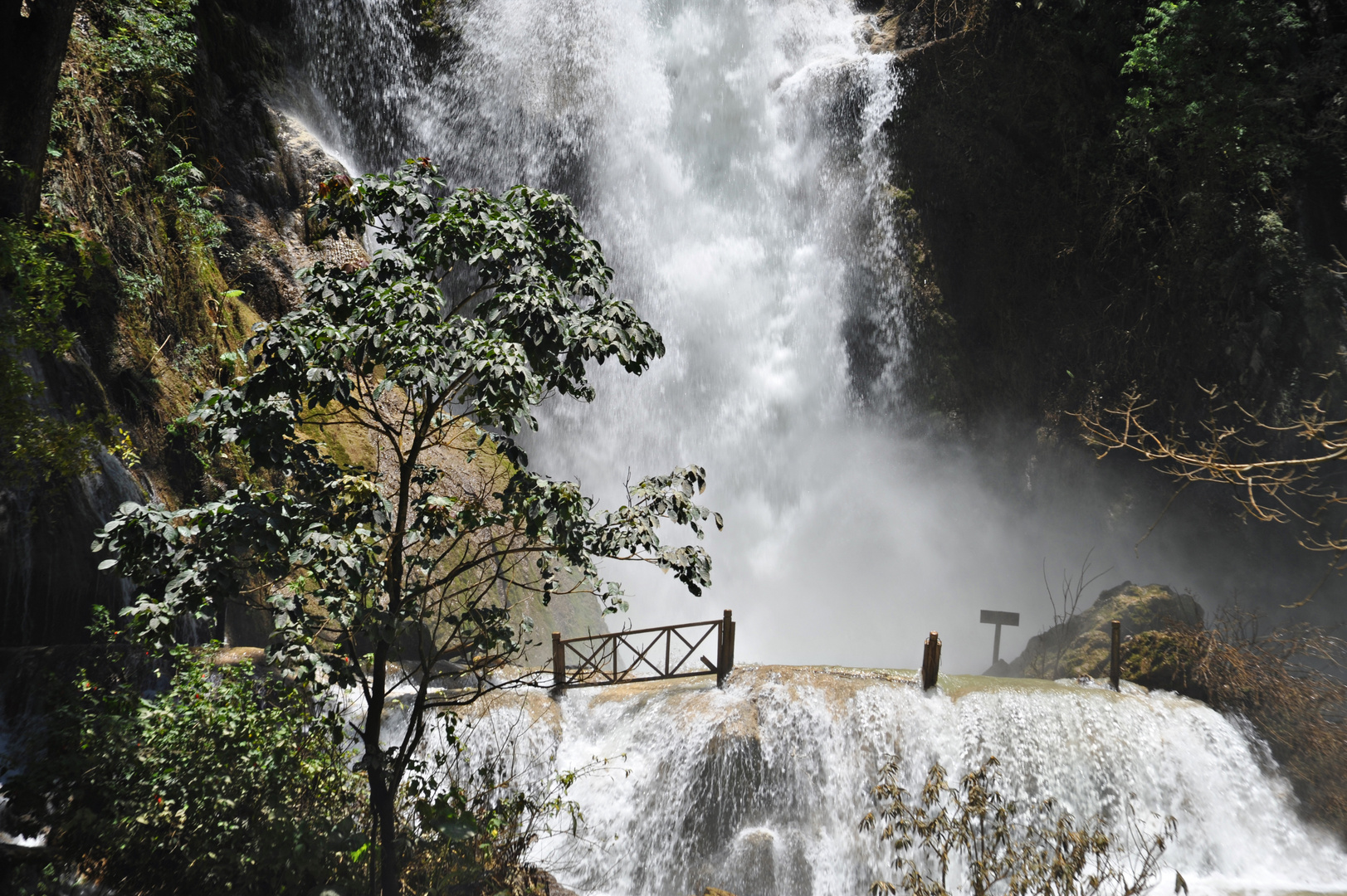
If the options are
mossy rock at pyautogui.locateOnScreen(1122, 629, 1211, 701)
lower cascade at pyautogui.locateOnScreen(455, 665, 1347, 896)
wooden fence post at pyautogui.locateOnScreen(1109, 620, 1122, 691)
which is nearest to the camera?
lower cascade at pyautogui.locateOnScreen(455, 665, 1347, 896)

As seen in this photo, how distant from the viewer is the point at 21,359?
235 inches

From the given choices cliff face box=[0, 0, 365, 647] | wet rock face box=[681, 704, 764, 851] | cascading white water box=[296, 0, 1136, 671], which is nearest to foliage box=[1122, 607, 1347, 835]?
wet rock face box=[681, 704, 764, 851]

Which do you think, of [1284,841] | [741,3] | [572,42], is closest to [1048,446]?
[1284,841]

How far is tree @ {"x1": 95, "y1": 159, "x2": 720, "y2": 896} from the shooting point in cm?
342

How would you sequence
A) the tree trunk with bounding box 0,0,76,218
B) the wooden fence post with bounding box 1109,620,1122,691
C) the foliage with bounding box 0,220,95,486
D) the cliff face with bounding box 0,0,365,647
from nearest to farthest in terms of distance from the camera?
the foliage with bounding box 0,220,95,486, the tree trunk with bounding box 0,0,76,218, the cliff face with bounding box 0,0,365,647, the wooden fence post with bounding box 1109,620,1122,691

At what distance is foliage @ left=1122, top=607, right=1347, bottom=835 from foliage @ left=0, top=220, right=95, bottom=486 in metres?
11.6

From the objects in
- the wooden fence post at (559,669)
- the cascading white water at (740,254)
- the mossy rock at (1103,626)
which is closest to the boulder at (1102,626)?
the mossy rock at (1103,626)

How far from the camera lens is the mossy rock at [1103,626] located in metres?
11.0

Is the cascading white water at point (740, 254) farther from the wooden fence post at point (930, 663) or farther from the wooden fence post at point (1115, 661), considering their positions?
the wooden fence post at point (930, 663)

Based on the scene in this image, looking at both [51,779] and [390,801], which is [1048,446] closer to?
[390,801]

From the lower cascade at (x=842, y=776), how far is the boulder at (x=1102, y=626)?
78.5 inches

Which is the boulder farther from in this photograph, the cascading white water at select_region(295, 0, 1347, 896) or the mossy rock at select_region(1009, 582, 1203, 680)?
the cascading white water at select_region(295, 0, 1347, 896)

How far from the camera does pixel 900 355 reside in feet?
54.9

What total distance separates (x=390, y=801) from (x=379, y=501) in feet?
5.38
